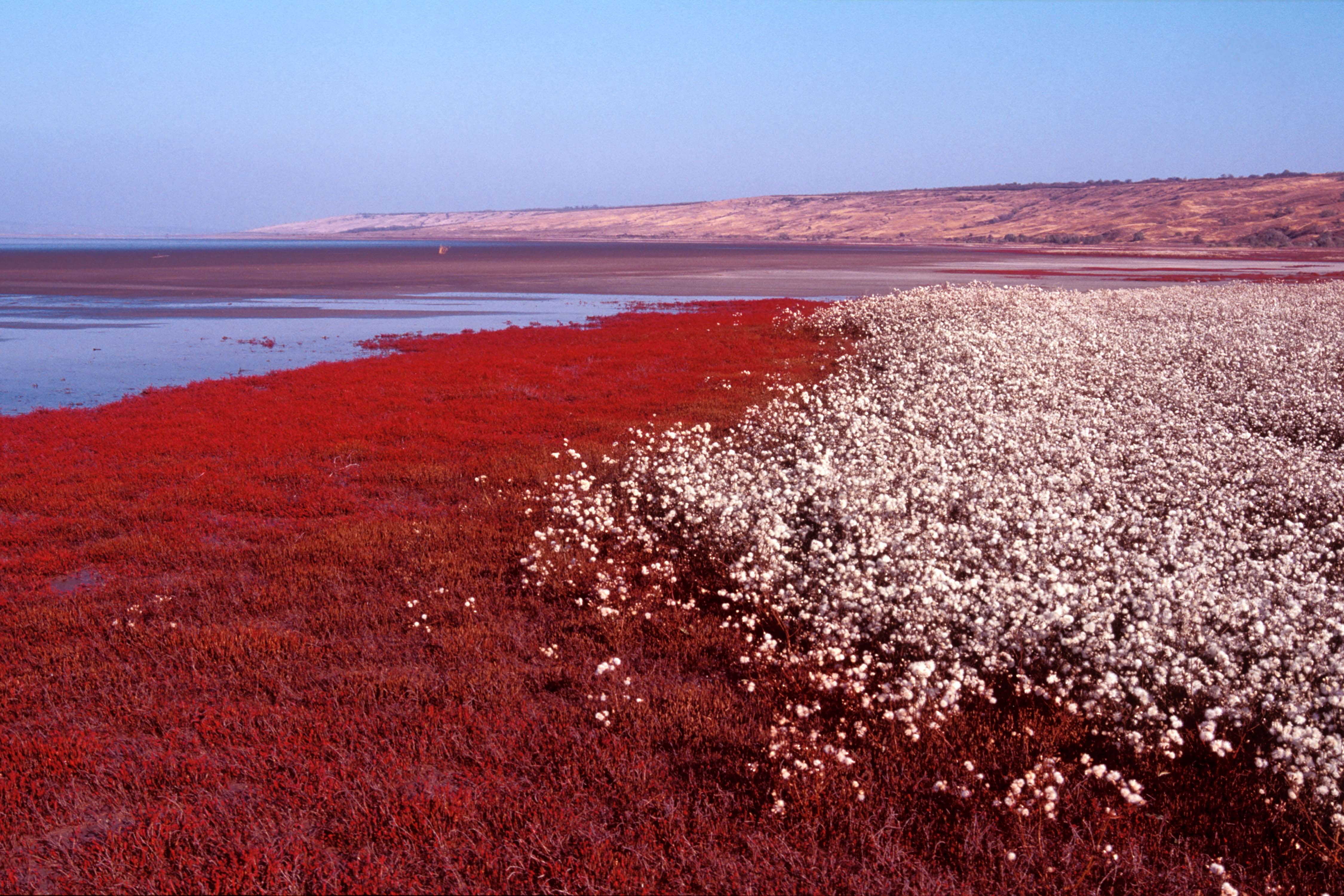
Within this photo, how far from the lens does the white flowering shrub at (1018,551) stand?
5.53 meters

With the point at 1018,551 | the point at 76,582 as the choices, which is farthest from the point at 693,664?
the point at 76,582

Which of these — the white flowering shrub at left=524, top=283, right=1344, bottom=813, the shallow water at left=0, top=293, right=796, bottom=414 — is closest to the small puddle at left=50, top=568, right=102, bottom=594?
the white flowering shrub at left=524, top=283, right=1344, bottom=813

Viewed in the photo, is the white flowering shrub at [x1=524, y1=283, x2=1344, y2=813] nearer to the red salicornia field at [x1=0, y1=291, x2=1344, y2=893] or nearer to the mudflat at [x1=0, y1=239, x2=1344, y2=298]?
the red salicornia field at [x1=0, y1=291, x2=1344, y2=893]

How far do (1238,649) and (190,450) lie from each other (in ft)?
47.9

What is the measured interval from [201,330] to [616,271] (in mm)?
47113

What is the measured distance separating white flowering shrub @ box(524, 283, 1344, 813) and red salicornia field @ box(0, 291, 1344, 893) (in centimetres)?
6

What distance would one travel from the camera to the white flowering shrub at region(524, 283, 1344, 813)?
5.53 metres

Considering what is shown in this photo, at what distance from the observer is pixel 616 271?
76.1 metres

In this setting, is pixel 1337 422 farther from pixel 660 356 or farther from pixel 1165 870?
pixel 660 356

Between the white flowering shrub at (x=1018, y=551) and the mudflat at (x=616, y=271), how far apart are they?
3544cm

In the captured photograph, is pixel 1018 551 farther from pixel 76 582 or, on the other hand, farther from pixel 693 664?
pixel 76 582

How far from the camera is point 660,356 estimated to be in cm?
2516

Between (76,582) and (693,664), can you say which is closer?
(693,664)

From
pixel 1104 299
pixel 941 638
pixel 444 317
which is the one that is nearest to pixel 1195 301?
pixel 1104 299
